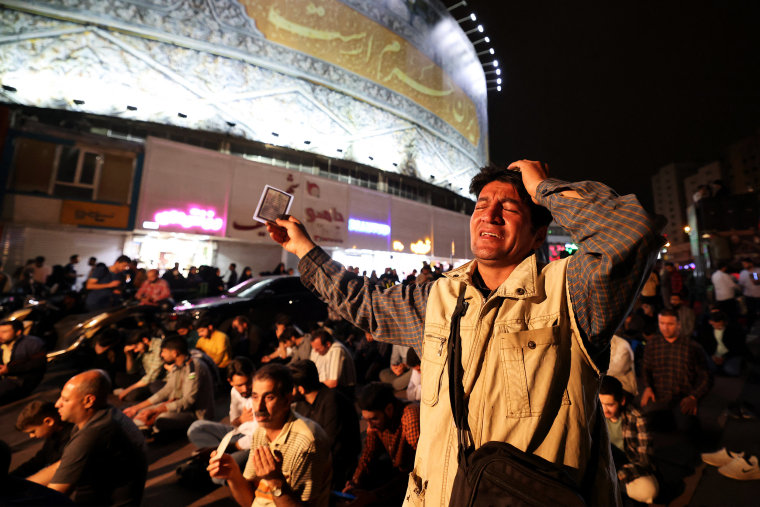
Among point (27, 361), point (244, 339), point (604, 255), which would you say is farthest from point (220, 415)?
point (604, 255)

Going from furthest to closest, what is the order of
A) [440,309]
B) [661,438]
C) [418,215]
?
[418,215]
[661,438]
[440,309]

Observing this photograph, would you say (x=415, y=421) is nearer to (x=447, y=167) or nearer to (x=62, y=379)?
(x=62, y=379)

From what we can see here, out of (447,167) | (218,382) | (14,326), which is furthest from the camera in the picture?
(447,167)

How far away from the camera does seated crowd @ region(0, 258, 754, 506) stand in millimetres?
2641

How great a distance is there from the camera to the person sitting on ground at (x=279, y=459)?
230 centimetres

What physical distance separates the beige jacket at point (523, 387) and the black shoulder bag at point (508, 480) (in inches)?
3.2

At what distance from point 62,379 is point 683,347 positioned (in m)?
10.7

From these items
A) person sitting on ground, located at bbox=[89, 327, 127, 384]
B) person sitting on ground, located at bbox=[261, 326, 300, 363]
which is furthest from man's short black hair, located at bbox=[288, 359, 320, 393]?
person sitting on ground, located at bbox=[89, 327, 127, 384]

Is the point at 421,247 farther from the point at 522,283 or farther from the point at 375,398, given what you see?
the point at 522,283

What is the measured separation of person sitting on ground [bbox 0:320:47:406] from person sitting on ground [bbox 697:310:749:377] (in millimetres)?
12159

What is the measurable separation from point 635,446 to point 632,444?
27 mm

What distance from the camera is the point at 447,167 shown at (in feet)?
90.8

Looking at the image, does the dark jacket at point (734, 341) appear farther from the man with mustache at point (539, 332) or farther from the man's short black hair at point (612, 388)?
the man with mustache at point (539, 332)

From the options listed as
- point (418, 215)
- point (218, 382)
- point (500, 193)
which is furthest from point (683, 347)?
point (418, 215)
